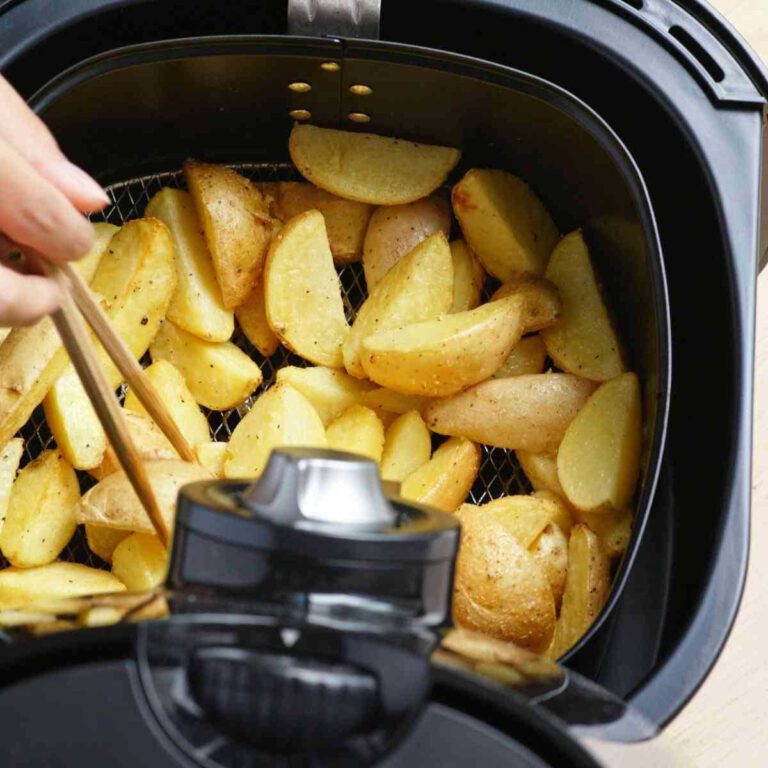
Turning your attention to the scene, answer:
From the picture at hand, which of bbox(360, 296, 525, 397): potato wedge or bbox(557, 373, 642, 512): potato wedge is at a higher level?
bbox(360, 296, 525, 397): potato wedge

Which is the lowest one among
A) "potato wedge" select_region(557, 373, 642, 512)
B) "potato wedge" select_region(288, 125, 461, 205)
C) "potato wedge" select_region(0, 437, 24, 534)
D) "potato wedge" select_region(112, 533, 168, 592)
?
"potato wedge" select_region(112, 533, 168, 592)

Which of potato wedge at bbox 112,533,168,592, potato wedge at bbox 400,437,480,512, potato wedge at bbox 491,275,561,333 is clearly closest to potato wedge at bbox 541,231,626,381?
potato wedge at bbox 491,275,561,333

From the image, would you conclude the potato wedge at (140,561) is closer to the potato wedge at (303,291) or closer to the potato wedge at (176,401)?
the potato wedge at (176,401)

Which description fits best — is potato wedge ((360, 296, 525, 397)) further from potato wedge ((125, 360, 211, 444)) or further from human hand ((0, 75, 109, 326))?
human hand ((0, 75, 109, 326))

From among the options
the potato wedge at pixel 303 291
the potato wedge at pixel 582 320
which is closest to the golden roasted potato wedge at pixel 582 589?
the potato wedge at pixel 582 320

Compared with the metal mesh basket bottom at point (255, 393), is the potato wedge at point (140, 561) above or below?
below

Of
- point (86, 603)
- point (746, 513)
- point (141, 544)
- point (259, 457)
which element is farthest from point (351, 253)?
point (86, 603)

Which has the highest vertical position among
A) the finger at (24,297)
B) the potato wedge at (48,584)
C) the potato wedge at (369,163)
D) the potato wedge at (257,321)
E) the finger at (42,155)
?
the potato wedge at (369,163)
